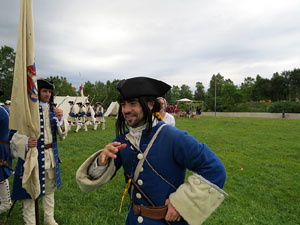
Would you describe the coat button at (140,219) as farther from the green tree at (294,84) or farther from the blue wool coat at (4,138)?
the green tree at (294,84)

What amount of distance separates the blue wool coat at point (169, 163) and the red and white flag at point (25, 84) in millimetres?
1368

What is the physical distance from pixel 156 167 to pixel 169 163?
0.11 meters

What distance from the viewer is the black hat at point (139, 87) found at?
1633mm

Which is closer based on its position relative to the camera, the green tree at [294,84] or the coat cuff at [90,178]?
the coat cuff at [90,178]

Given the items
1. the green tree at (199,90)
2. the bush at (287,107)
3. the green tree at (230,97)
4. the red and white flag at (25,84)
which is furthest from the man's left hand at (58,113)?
the green tree at (199,90)

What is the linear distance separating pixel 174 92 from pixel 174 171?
219 ft

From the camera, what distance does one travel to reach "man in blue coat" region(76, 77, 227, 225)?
1.41 m

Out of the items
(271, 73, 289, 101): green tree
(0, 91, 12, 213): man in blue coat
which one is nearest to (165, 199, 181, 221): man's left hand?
(0, 91, 12, 213): man in blue coat

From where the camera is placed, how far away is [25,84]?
224 centimetres

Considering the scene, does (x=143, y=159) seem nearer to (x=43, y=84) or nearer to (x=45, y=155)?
(x=45, y=155)

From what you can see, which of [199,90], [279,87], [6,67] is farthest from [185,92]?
[6,67]

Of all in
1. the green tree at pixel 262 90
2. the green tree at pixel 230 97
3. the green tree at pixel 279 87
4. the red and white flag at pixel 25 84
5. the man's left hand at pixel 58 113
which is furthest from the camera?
the green tree at pixel 262 90

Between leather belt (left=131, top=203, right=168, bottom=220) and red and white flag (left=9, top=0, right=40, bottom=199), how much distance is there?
5.15 ft

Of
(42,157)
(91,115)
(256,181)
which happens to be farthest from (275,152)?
(91,115)
